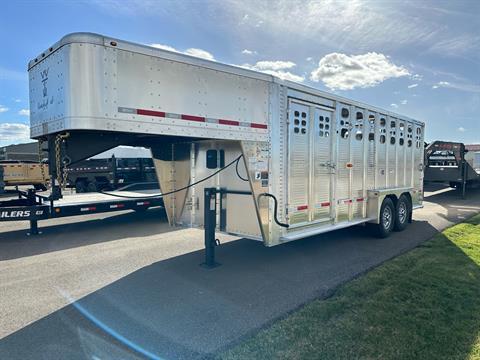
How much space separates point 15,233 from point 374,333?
8260 millimetres

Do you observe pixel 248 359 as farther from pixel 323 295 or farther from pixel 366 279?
pixel 366 279

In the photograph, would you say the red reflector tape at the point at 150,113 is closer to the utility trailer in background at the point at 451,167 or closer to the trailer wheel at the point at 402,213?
the trailer wheel at the point at 402,213

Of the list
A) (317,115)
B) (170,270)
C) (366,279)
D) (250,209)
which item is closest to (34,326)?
(170,270)

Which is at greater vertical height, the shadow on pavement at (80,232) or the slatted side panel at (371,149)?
the slatted side panel at (371,149)

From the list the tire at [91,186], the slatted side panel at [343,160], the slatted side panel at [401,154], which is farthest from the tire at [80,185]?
the slatted side panel at [401,154]

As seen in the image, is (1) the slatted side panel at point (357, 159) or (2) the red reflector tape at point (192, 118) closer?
(2) the red reflector tape at point (192, 118)

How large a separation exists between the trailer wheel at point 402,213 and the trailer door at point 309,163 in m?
2.98

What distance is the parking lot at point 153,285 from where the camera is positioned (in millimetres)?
3447

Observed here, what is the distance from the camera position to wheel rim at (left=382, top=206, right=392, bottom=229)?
8141 millimetres

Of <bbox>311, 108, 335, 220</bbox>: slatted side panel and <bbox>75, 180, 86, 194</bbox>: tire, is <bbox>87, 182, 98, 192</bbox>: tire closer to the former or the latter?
<bbox>75, 180, 86, 194</bbox>: tire

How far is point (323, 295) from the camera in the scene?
4.55 metres

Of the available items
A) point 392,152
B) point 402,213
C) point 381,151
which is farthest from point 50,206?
point 402,213

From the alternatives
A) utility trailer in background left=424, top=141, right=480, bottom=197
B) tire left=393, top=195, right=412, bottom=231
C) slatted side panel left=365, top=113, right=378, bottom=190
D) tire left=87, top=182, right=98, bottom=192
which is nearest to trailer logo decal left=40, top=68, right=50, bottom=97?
slatted side panel left=365, top=113, right=378, bottom=190

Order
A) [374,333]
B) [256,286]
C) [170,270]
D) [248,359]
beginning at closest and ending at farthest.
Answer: [248,359] → [374,333] → [256,286] → [170,270]
